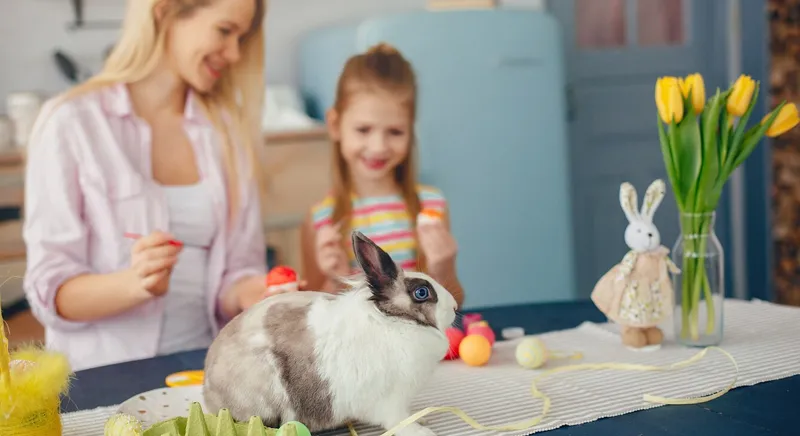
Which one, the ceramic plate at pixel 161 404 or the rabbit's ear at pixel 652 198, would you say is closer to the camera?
the ceramic plate at pixel 161 404

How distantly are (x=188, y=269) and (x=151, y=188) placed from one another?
15 centimetres

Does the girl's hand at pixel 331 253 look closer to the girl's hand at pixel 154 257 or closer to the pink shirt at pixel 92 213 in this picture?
the pink shirt at pixel 92 213

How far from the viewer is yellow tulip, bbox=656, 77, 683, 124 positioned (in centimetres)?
101

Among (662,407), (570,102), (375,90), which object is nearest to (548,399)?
(662,407)

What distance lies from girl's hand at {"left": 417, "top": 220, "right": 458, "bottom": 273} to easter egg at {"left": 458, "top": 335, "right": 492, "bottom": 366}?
46cm

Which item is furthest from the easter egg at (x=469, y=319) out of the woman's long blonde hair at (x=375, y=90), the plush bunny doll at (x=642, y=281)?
the woman's long blonde hair at (x=375, y=90)

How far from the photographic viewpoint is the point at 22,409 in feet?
2.23

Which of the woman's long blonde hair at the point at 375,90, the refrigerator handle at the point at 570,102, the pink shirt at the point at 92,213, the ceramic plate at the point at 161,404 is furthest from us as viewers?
the refrigerator handle at the point at 570,102

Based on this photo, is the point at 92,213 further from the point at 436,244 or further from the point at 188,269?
the point at 436,244

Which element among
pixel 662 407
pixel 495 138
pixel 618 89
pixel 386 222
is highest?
pixel 618 89

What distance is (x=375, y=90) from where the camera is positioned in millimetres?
1544

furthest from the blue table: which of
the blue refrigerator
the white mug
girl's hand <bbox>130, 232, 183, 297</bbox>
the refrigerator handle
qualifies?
the refrigerator handle

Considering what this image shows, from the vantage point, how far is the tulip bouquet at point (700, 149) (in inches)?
40.2

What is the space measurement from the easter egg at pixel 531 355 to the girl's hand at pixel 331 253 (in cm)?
52
